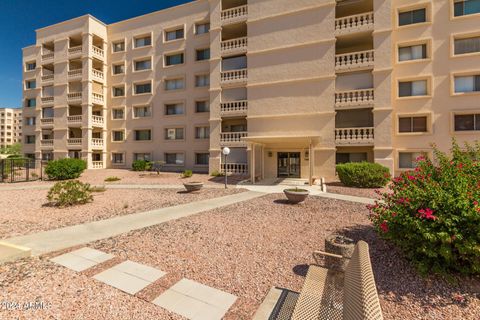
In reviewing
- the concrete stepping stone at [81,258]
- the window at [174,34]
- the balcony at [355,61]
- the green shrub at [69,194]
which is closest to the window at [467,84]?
the balcony at [355,61]

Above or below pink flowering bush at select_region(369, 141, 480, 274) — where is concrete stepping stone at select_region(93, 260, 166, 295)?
below

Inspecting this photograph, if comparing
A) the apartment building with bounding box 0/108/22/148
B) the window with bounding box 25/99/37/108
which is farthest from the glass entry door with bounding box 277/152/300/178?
the apartment building with bounding box 0/108/22/148

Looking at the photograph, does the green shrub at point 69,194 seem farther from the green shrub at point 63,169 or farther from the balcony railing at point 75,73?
the balcony railing at point 75,73

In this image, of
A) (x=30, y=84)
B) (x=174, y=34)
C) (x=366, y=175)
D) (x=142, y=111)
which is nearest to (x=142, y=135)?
(x=142, y=111)

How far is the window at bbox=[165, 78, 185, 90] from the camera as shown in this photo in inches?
1142

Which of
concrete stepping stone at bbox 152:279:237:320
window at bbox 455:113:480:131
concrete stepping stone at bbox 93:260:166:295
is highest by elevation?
window at bbox 455:113:480:131

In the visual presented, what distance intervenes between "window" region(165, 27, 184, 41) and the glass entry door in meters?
20.6

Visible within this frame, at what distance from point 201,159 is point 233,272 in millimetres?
23884

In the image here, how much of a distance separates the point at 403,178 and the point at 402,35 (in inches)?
825

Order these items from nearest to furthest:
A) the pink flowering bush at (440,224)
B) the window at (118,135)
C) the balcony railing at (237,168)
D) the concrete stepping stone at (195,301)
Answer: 1. the concrete stepping stone at (195,301)
2. the pink flowering bush at (440,224)
3. the balcony railing at (237,168)
4. the window at (118,135)

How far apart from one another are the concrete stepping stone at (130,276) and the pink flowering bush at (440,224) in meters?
5.34

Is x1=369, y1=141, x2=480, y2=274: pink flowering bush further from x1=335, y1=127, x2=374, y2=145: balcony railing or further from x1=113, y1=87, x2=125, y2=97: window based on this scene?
x1=113, y1=87, x2=125, y2=97: window

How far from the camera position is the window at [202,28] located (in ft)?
89.8

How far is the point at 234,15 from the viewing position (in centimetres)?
2375
